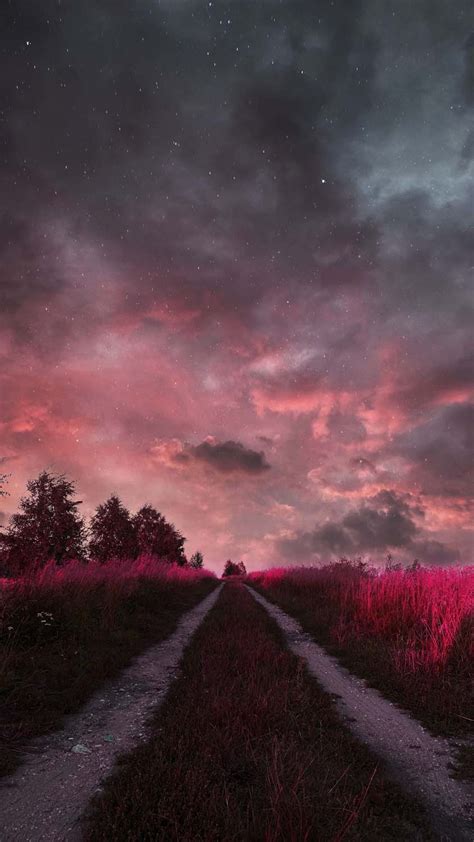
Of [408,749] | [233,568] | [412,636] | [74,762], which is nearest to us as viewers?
[74,762]

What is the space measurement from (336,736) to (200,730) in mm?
1724

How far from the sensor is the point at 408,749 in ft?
17.9

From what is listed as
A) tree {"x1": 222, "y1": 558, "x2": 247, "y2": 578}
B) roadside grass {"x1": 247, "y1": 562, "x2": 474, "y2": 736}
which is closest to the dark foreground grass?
roadside grass {"x1": 247, "y1": 562, "x2": 474, "y2": 736}

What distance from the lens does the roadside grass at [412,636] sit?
703cm

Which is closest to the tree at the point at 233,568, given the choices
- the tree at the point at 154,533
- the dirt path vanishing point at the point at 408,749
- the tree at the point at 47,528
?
the tree at the point at 154,533

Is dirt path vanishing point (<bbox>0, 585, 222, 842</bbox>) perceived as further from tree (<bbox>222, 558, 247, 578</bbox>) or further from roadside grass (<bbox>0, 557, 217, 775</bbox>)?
tree (<bbox>222, 558, 247, 578</bbox>)

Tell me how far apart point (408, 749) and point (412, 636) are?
5.09 metres

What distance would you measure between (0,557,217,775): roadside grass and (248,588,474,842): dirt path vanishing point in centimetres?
417

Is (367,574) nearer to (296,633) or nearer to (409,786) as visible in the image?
(296,633)

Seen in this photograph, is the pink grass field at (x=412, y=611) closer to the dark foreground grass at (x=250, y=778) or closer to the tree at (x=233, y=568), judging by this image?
the dark foreground grass at (x=250, y=778)

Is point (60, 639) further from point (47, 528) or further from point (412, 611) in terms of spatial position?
point (47, 528)

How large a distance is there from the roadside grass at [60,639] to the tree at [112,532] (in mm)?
24627

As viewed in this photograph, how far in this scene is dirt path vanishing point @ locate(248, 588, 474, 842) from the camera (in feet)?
13.5

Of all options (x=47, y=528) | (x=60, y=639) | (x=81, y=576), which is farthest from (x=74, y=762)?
(x=47, y=528)
